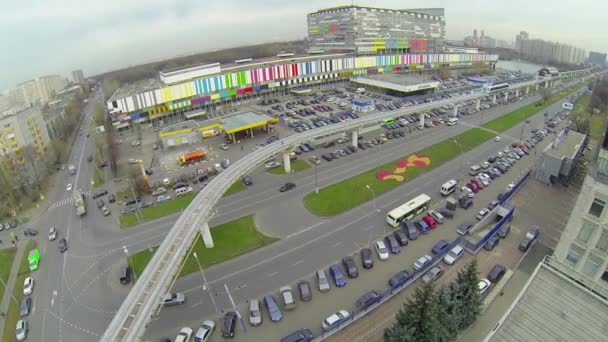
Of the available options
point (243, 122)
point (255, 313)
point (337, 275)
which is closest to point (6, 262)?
point (255, 313)

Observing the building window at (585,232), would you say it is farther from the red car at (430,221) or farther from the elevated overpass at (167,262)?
the elevated overpass at (167,262)

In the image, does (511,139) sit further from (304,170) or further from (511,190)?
(304,170)

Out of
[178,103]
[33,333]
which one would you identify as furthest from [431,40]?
[33,333]

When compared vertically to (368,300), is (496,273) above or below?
below

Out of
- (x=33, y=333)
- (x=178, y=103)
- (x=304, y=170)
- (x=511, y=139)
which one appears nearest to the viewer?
(x=33, y=333)

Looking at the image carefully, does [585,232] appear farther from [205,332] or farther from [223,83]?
[223,83]

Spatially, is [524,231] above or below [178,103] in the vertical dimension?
below
